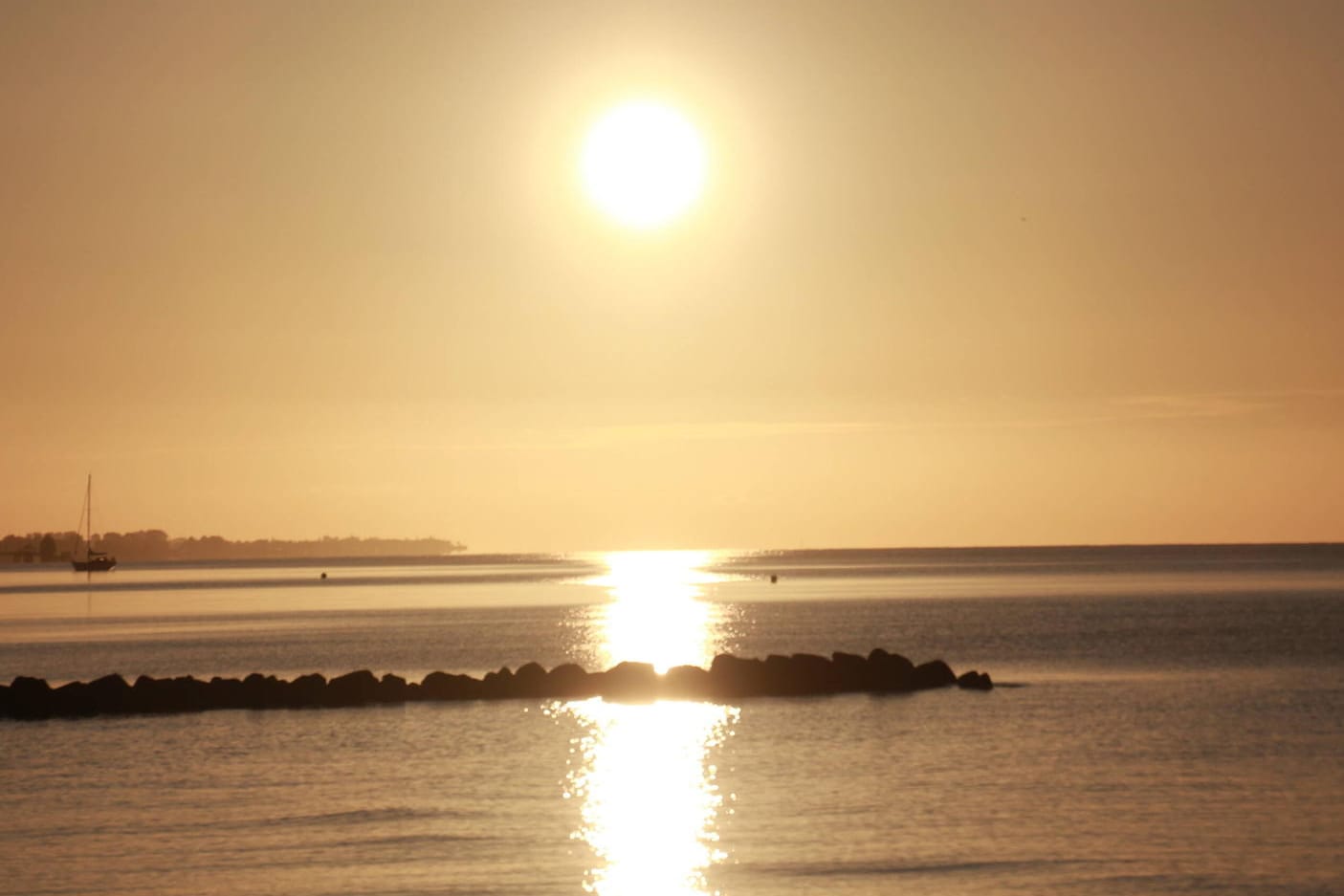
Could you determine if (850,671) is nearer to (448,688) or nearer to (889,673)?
(889,673)

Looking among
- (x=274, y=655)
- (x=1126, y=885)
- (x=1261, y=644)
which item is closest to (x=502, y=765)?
(x=1126, y=885)

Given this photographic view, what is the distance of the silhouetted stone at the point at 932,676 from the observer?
2213 inches

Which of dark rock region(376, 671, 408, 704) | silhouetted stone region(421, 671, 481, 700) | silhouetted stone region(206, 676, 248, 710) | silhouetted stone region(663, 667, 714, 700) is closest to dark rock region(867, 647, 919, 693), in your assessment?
silhouetted stone region(663, 667, 714, 700)

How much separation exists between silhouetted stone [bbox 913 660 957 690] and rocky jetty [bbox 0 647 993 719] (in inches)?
1.3

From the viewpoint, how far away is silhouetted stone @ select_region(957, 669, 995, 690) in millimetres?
55781

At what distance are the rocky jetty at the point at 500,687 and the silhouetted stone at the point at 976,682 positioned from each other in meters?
0.04

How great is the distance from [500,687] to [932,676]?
1506 cm

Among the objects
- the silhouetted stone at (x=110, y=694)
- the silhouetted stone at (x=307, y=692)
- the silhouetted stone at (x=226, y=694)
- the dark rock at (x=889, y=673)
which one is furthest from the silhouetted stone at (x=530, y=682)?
the silhouetted stone at (x=110, y=694)

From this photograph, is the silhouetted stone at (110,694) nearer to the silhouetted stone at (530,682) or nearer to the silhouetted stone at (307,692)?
the silhouetted stone at (307,692)

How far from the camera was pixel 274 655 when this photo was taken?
79000 mm

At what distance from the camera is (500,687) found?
55062 mm

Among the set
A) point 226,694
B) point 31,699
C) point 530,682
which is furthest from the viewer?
point 530,682

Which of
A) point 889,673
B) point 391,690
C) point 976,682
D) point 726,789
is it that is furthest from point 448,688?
point 726,789

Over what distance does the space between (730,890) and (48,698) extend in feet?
115
